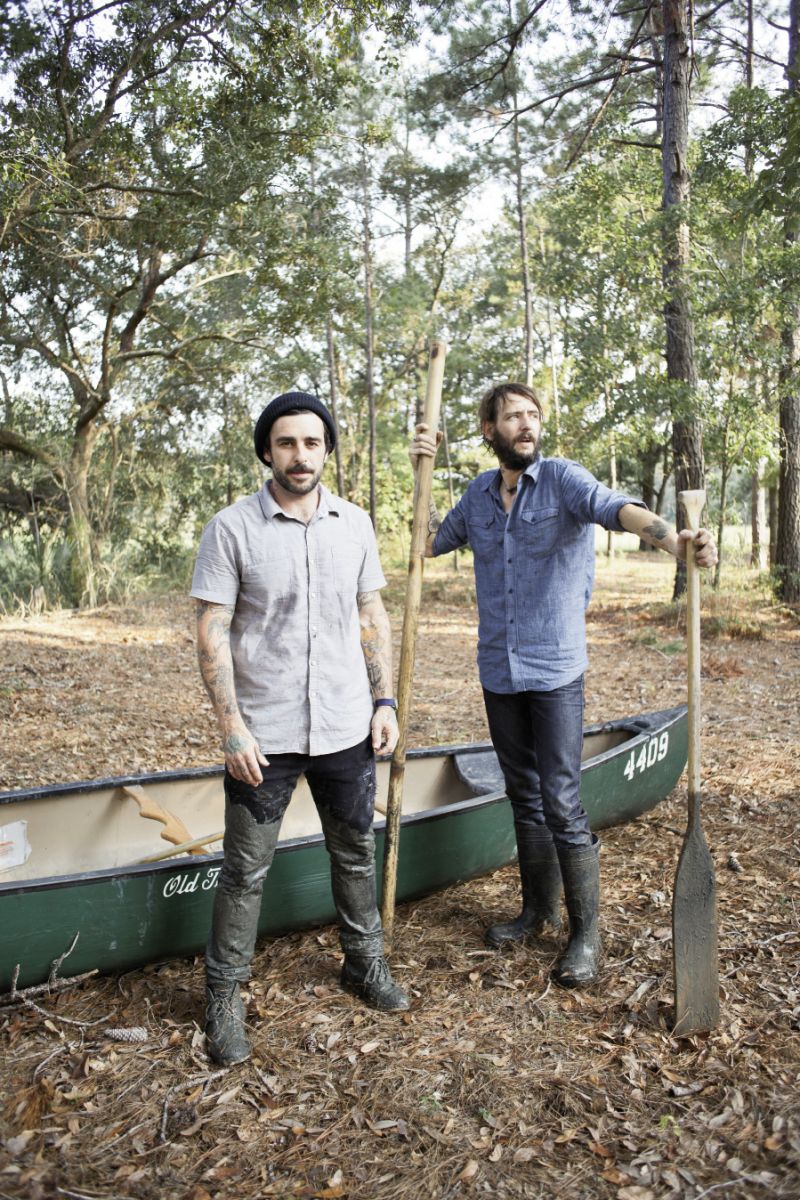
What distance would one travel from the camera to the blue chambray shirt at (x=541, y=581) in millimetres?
3143

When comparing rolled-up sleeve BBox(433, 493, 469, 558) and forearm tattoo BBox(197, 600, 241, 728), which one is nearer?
forearm tattoo BBox(197, 600, 241, 728)

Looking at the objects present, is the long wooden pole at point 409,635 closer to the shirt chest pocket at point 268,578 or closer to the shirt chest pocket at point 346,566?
the shirt chest pocket at point 346,566

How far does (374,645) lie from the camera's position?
302 cm

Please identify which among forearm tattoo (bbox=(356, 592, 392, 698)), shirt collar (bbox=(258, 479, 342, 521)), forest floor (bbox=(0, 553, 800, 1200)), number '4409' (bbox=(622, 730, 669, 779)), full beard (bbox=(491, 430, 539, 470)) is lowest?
forest floor (bbox=(0, 553, 800, 1200))

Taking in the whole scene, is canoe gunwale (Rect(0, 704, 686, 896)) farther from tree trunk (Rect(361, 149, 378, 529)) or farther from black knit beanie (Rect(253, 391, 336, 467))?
tree trunk (Rect(361, 149, 378, 529))

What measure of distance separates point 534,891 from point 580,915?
0.30 meters

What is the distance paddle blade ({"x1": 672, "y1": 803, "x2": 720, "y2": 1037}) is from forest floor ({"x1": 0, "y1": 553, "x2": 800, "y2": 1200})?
3.4 inches

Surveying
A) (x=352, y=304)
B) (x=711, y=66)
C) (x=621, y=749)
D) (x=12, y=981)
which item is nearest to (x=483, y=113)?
(x=352, y=304)

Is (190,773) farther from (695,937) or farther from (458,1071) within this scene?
(695,937)

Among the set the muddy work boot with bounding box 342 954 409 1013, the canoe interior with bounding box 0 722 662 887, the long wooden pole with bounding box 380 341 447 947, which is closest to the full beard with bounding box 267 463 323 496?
the long wooden pole with bounding box 380 341 447 947

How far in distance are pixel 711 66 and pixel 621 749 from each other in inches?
531

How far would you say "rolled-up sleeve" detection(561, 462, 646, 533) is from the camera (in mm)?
2941

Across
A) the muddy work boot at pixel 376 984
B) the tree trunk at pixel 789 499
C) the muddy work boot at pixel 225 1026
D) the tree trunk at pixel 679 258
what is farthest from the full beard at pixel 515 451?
the tree trunk at pixel 789 499

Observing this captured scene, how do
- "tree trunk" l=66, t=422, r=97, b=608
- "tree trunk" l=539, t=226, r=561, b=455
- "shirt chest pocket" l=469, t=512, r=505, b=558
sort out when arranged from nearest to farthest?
"shirt chest pocket" l=469, t=512, r=505, b=558 < "tree trunk" l=66, t=422, r=97, b=608 < "tree trunk" l=539, t=226, r=561, b=455
